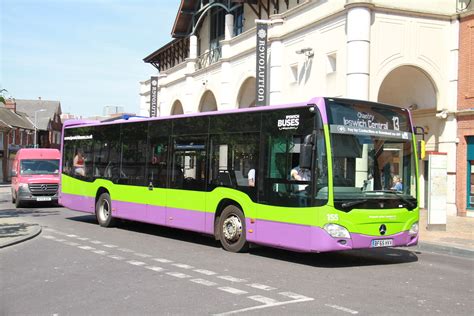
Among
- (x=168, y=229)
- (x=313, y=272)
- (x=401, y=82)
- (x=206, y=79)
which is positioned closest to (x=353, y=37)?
(x=401, y=82)

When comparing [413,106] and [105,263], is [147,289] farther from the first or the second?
[413,106]

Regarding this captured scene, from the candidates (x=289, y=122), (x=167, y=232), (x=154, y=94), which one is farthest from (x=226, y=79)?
(x=289, y=122)

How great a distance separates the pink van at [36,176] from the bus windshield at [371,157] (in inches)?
607

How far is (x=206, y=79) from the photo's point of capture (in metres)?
30.1

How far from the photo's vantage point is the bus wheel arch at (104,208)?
15.0 metres

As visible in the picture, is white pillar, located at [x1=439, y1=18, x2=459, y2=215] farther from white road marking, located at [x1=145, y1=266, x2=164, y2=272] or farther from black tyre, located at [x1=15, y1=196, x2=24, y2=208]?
black tyre, located at [x1=15, y1=196, x2=24, y2=208]

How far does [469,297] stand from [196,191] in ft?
20.1

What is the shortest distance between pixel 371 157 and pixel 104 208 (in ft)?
28.2

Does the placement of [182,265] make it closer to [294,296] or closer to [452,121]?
[294,296]

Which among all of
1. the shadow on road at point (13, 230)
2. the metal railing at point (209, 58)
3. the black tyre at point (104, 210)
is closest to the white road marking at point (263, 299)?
the shadow on road at point (13, 230)

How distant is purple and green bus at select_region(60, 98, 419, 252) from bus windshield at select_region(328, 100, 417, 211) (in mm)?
19

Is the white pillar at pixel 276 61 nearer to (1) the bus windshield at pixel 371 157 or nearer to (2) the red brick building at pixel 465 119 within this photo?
(2) the red brick building at pixel 465 119

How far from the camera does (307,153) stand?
8.89m

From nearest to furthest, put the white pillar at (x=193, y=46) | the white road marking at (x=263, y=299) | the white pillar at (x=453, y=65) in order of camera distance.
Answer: the white road marking at (x=263, y=299) → the white pillar at (x=453, y=65) → the white pillar at (x=193, y=46)
